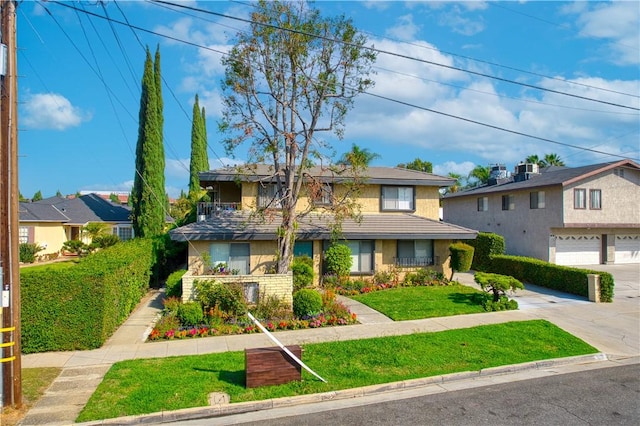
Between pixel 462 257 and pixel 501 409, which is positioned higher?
pixel 462 257

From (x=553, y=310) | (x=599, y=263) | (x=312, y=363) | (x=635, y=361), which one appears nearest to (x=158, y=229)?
(x=312, y=363)

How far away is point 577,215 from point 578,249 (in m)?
2.84

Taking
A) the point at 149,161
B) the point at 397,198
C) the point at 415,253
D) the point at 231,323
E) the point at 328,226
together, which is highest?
the point at 149,161

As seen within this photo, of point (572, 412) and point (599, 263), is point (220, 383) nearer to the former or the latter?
point (572, 412)

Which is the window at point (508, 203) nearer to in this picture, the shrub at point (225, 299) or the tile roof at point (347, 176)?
the tile roof at point (347, 176)

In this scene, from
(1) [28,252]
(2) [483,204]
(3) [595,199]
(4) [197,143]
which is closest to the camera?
(3) [595,199]

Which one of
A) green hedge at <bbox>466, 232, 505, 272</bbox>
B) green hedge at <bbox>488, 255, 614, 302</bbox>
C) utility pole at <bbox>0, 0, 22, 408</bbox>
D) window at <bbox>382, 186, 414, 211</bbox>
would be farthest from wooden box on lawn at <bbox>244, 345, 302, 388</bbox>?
green hedge at <bbox>466, 232, 505, 272</bbox>

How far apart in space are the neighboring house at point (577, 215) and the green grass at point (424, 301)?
1092 cm

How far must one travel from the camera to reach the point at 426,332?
1143cm

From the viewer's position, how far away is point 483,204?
103 feet

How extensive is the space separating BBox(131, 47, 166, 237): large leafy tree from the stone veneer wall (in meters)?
12.3

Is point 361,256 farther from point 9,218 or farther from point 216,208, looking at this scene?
point 9,218

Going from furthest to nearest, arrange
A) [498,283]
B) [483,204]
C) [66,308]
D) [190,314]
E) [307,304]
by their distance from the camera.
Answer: [483,204]
[498,283]
[307,304]
[190,314]
[66,308]

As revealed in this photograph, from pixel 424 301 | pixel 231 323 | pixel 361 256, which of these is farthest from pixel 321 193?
pixel 231 323
